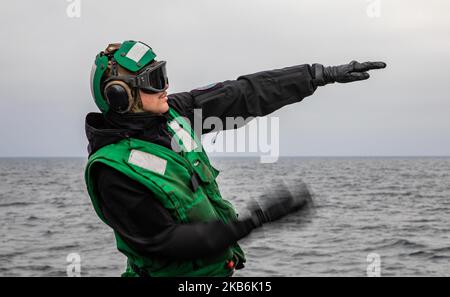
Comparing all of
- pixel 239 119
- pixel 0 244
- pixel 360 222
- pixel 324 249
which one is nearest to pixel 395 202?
pixel 360 222

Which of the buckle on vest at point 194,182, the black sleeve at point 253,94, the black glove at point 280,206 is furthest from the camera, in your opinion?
the black sleeve at point 253,94

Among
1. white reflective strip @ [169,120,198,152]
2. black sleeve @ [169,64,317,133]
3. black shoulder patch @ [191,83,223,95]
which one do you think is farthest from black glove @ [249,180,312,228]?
black shoulder patch @ [191,83,223,95]

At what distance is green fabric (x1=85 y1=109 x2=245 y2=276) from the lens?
4234mm

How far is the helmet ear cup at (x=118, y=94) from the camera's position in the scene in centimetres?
430

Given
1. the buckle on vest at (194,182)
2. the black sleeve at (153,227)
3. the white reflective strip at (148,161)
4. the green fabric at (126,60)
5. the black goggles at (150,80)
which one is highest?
the green fabric at (126,60)

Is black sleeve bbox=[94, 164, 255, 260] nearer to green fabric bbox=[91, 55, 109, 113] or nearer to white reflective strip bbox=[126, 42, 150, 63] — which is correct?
green fabric bbox=[91, 55, 109, 113]

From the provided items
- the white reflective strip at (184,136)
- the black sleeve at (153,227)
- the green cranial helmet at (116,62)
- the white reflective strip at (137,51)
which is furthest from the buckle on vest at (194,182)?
the white reflective strip at (137,51)

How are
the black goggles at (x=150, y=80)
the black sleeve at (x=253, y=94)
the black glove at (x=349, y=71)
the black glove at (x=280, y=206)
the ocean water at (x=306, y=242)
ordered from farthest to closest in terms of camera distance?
the ocean water at (x=306, y=242)
the black sleeve at (x=253, y=94)
the black glove at (x=349, y=71)
the black goggles at (x=150, y=80)
the black glove at (x=280, y=206)

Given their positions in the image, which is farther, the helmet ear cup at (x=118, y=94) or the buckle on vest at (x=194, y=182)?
→ the buckle on vest at (x=194, y=182)

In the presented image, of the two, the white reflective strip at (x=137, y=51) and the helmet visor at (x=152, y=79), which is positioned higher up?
the white reflective strip at (x=137, y=51)

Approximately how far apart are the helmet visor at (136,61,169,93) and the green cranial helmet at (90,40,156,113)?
47mm

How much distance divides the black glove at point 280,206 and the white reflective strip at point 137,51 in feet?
4.06

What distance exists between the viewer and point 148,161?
4.32 metres

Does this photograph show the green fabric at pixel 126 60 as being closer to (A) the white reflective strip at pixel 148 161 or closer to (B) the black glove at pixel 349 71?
(A) the white reflective strip at pixel 148 161
